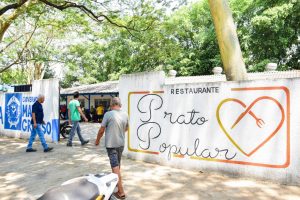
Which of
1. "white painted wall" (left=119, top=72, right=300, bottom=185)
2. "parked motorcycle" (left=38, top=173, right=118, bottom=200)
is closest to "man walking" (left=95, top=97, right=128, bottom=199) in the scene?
"parked motorcycle" (left=38, top=173, right=118, bottom=200)

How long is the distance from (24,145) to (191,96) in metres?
6.78

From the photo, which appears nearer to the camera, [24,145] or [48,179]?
[48,179]

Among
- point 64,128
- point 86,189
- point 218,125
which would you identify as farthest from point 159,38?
point 86,189

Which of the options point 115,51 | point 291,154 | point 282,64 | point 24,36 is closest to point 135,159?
A: point 291,154

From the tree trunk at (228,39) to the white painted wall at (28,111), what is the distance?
21.8ft

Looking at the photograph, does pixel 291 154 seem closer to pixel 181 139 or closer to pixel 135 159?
pixel 181 139

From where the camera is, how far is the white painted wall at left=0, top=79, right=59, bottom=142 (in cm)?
1108

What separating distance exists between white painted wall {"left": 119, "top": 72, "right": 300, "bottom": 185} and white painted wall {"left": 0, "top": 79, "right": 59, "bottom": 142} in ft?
13.0

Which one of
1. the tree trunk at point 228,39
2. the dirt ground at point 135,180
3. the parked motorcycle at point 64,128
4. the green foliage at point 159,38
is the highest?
the green foliage at point 159,38

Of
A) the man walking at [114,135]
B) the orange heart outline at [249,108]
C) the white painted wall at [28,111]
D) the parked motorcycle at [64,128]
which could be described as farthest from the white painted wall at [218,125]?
the parked motorcycle at [64,128]

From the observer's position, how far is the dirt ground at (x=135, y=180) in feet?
17.4

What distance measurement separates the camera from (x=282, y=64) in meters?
26.3

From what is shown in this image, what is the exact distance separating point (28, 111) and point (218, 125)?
8.32 meters

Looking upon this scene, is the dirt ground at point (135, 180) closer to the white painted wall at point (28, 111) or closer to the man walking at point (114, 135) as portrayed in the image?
the man walking at point (114, 135)
